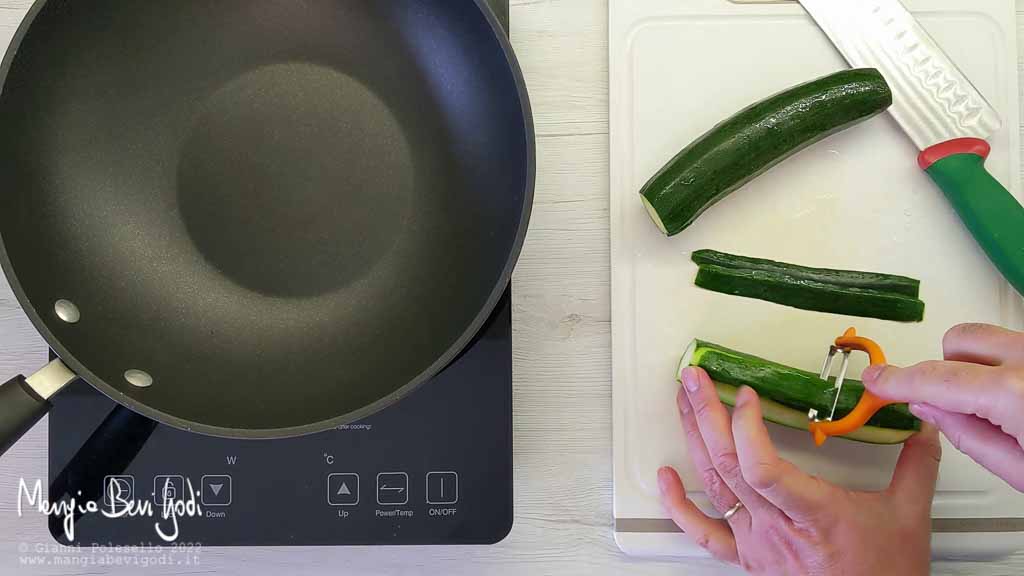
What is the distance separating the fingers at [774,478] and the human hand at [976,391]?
0.12 m

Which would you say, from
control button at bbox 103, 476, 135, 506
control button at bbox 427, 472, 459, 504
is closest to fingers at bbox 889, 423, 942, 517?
control button at bbox 427, 472, 459, 504

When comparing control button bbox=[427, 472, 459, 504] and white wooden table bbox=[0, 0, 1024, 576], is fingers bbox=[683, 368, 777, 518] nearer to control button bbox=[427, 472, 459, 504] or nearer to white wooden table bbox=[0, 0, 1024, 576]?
white wooden table bbox=[0, 0, 1024, 576]

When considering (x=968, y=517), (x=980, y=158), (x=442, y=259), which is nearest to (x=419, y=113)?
(x=442, y=259)

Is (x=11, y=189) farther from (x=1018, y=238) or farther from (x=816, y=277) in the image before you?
(x=1018, y=238)

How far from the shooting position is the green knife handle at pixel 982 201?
0.89 metres

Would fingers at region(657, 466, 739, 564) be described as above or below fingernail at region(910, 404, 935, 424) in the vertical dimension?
below

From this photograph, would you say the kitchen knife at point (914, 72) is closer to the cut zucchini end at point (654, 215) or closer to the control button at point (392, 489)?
the cut zucchini end at point (654, 215)

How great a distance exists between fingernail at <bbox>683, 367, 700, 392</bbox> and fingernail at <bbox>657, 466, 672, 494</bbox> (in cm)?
11

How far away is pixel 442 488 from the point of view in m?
0.91

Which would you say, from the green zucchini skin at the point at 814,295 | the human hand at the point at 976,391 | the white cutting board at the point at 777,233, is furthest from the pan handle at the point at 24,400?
the human hand at the point at 976,391

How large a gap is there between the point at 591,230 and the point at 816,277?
265 millimetres

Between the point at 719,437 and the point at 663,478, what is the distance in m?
0.09

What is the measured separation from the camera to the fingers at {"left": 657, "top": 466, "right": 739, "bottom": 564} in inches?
34.7

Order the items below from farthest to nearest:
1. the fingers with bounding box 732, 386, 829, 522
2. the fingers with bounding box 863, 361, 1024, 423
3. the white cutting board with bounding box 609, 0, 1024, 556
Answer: the white cutting board with bounding box 609, 0, 1024, 556 → the fingers with bounding box 732, 386, 829, 522 → the fingers with bounding box 863, 361, 1024, 423
